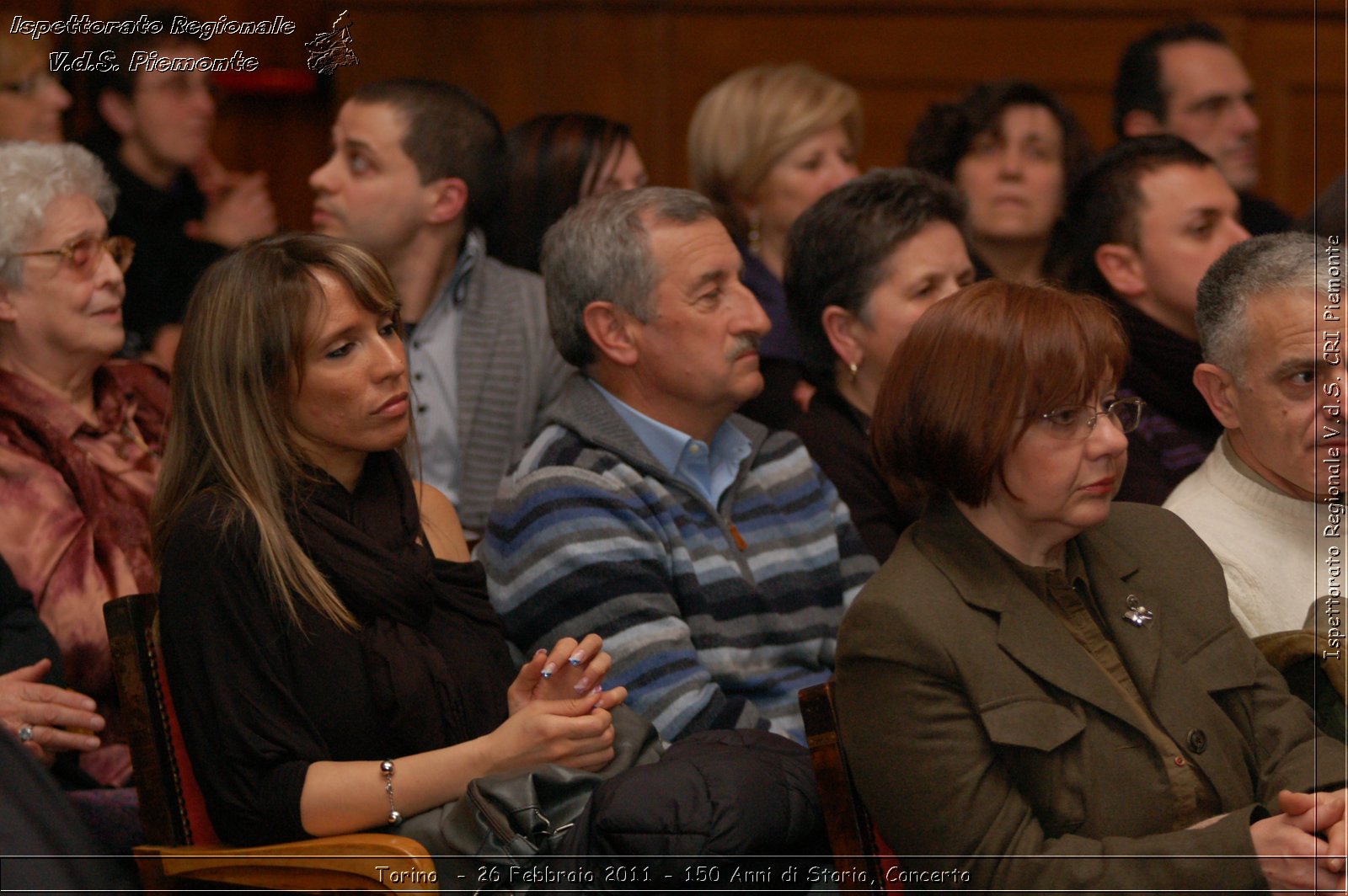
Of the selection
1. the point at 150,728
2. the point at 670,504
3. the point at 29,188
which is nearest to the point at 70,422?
the point at 29,188

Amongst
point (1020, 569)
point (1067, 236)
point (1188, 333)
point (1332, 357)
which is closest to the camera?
point (1020, 569)

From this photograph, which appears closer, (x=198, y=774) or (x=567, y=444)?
(x=198, y=774)

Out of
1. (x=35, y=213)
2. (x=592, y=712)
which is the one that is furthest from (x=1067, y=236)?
(x=35, y=213)

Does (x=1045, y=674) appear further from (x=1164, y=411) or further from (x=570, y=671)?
(x=1164, y=411)

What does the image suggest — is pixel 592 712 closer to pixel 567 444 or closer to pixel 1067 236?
pixel 567 444

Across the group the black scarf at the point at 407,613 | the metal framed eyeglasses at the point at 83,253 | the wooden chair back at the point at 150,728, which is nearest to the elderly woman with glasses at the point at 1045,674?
the black scarf at the point at 407,613

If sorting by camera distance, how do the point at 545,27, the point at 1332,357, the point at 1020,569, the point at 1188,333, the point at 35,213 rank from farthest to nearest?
the point at 545,27 < the point at 1188,333 < the point at 35,213 < the point at 1332,357 < the point at 1020,569

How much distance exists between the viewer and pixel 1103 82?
4.69 meters

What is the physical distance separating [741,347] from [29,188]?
4.23 feet

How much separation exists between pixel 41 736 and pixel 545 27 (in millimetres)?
2992

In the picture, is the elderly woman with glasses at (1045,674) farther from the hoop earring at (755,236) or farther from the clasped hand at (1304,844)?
the hoop earring at (755,236)

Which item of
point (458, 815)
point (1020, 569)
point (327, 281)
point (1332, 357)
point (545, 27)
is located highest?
point (545, 27)

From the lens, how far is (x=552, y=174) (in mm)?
3326

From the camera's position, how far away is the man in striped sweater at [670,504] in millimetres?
2139
